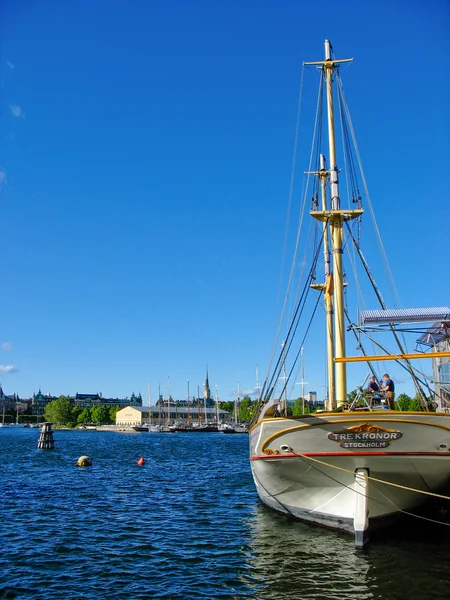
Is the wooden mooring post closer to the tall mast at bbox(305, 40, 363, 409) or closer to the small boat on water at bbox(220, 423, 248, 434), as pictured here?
the tall mast at bbox(305, 40, 363, 409)

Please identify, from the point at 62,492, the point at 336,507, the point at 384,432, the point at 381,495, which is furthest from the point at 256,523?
the point at 62,492

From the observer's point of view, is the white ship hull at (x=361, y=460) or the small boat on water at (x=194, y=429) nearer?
the white ship hull at (x=361, y=460)

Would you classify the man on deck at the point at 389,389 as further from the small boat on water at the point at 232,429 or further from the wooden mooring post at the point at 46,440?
the small boat on water at the point at 232,429

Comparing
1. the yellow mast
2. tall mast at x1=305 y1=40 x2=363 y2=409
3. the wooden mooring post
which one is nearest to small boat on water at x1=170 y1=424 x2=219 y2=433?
the wooden mooring post

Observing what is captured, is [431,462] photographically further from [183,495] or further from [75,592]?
[183,495]

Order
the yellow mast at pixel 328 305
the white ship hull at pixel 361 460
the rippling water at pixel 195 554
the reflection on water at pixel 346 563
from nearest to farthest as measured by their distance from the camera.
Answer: the reflection on water at pixel 346 563, the rippling water at pixel 195 554, the white ship hull at pixel 361 460, the yellow mast at pixel 328 305

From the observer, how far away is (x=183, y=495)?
29.7 meters

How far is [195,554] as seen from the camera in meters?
17.1

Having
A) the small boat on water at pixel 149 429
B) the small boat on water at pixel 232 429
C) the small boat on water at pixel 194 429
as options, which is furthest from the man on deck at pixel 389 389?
the small boat on water at pixel 149 429

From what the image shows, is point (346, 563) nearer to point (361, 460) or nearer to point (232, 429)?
point (361, 460)

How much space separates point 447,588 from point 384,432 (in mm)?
4287

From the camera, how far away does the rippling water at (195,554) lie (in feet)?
44.6

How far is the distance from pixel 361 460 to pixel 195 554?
18.4 feet

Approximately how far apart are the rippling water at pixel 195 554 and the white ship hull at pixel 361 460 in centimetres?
104
